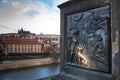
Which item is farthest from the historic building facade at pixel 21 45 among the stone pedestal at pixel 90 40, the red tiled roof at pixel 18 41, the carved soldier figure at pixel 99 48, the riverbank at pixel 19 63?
the carved soldier figure at pixel 99 48

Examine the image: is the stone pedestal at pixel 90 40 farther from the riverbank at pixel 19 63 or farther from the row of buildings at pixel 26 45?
the row of buildings at pixel 26 45

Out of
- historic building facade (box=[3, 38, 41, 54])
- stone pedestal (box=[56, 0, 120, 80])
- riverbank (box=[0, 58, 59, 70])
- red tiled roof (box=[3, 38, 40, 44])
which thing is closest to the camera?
stone pedestal (box=[56, 0, 120, 80])

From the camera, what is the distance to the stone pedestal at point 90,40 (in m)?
4.43

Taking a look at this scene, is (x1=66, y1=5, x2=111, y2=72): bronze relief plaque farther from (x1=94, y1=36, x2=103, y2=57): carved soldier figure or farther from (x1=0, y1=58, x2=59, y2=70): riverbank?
(x1=0, y1=58, x2=59, y2=70): riverbank

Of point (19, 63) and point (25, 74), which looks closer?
point (25, 74)

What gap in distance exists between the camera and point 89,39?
5250 millimetres

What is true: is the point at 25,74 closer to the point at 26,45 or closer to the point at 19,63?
the point at 19,63

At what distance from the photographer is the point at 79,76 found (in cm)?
559

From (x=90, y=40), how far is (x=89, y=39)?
0.06 metres

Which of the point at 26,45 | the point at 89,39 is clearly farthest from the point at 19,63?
the point at 26,45

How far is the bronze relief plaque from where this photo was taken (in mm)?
4664

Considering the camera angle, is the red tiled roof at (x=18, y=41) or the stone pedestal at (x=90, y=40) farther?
the red tiled roof at (x=18, y=41)

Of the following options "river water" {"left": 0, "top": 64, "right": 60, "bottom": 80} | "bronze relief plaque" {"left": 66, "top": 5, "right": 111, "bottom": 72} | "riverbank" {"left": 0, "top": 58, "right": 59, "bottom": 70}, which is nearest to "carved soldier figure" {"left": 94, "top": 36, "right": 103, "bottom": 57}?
"bronze relief plaque" {"left": 66, "top": 5, "right": 111, "bottom": 72}

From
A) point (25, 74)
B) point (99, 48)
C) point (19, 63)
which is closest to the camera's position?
point (99, 48)
